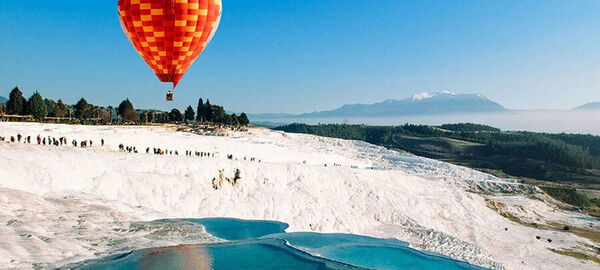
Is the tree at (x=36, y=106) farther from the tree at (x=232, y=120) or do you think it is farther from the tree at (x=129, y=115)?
the tree at (x=232, y=120)

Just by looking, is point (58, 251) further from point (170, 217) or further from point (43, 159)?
point (43, 159)

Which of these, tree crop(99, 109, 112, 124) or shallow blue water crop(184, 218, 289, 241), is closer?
shallow blue water crop(184, 218, 289, 241)

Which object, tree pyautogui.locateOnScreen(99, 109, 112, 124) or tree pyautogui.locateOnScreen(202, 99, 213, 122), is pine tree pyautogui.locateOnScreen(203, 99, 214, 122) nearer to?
tree pyautogui.locateOnScreen(202, 99, 213, 122)

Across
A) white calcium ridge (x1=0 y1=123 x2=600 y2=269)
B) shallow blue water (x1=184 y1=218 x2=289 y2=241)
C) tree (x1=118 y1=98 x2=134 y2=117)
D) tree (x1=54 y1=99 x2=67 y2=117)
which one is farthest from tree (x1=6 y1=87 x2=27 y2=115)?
shallow blue water (x1=184 y1=218 x2=289 y2=241)

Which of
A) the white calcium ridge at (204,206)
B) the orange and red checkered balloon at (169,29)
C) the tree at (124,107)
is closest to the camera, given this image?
the white calcium ridge at (204,206)

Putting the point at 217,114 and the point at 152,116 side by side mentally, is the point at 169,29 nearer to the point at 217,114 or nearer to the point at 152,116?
the point at 217,114

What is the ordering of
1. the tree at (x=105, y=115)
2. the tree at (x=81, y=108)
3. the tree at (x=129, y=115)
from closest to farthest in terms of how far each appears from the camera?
the tree at (x=81, y=108)
the tree at (x=129, y=115)
the tree at (x=105, y=115)

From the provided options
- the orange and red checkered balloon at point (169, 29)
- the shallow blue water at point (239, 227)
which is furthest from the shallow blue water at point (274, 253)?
the orange and red checkered balloon at point (169, 29)
